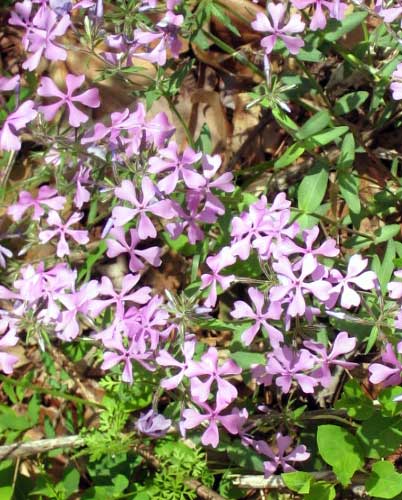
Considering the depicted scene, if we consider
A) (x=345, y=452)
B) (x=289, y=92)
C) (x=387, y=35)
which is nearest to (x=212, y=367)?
(x=345, y=452)

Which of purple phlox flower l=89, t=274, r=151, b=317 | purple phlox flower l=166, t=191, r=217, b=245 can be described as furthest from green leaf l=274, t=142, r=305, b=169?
purple phlox flower l=89, t=274, r=151, b=317

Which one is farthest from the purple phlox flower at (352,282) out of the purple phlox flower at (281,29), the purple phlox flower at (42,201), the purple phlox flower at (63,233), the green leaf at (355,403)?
the purple phlox flower at (42,201)

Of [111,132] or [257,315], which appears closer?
[257,315]

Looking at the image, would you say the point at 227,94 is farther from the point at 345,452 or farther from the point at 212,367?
the point at 345,452

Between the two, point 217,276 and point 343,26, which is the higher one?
point 343,26

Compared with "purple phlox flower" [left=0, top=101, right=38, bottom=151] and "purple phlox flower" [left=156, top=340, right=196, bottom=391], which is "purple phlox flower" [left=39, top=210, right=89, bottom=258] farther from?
"purple phlox flower" [left=156, top=340, right=196, bottom=391]

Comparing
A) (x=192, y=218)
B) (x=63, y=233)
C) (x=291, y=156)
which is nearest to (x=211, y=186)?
(x=192, y=218)

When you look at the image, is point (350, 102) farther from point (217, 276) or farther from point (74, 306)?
point (74, 306)
